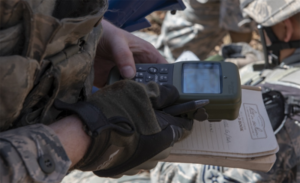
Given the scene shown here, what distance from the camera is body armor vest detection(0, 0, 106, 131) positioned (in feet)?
1.90

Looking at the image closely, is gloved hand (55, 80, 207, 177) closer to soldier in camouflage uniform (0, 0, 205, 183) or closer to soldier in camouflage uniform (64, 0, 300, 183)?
soldier in camouflage uniform (0, 0, 205, 183)

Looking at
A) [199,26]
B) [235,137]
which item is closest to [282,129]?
[235,137]

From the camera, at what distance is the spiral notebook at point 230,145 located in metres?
0.93

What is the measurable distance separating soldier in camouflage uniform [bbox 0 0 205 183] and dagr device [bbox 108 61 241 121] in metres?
0.06

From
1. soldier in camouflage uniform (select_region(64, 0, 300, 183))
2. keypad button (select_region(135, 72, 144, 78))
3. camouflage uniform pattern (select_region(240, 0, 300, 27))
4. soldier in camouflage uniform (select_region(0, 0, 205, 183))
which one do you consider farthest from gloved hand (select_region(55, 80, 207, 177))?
camouflage uniform pattern (select_region(240, 0, 300, 27))

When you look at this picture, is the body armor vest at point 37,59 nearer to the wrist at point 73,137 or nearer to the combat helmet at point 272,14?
the wrist at point 73,137

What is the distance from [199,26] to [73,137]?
7.27 feet

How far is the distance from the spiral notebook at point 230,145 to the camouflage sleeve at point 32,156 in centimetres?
41

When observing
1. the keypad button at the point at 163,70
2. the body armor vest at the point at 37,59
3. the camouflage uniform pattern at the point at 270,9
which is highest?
the body armor vest at the point at 37,59

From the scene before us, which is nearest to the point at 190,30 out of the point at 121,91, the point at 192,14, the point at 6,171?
the point at 192,14

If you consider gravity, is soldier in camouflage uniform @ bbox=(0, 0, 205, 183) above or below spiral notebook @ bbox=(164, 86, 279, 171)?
above

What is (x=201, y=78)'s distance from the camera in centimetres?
93

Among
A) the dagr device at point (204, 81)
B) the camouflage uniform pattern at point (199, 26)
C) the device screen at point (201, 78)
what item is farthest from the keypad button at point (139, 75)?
the camouflage uniform pattern at point (199, 26)

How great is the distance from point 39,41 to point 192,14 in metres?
Result: 2.20
